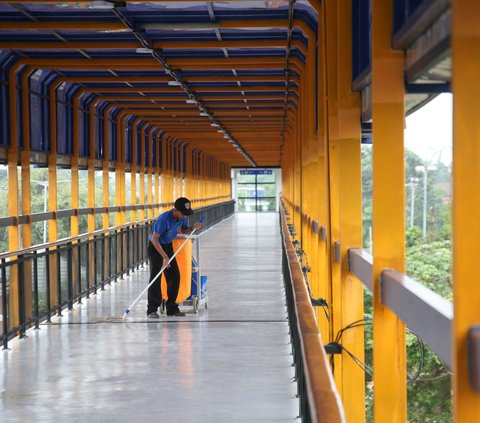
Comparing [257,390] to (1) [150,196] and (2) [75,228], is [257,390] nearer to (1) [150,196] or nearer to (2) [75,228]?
(2) [75,228]

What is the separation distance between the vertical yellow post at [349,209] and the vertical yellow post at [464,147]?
3.56 m

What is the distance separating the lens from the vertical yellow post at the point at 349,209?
630 centimetres

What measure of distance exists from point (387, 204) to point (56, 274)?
6806mm

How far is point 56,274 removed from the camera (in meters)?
10.9

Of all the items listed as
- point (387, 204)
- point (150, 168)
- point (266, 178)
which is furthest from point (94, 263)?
point (266, 178)

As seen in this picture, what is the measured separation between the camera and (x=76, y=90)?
16844 millimetres

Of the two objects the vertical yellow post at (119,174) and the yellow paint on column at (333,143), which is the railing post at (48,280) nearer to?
the yellow paint on column at (333,143)

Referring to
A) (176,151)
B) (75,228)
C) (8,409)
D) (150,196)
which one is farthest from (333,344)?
(176,151)

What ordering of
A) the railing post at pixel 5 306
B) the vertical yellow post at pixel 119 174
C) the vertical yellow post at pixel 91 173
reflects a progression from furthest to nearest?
1. the vertical yellow post at pixel 119 174
2. the vertical yellow post at pixel 91 173
3. the railing post at pixel 5 306

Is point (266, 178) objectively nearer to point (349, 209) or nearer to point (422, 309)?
point (349, 209)

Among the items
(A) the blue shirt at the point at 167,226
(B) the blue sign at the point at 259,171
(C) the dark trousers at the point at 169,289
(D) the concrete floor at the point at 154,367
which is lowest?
(D) the concrete floor at the point at 154,367

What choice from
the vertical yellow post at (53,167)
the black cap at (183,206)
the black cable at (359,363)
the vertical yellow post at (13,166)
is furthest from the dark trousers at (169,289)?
the black cable at (359,363)

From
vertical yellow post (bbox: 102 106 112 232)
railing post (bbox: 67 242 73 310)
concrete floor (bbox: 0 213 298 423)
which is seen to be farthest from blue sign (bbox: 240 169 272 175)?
railing post (bbox: 67 242 73 310)

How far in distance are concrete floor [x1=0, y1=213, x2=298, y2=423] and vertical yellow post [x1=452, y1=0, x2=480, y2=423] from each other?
11.5 ft
